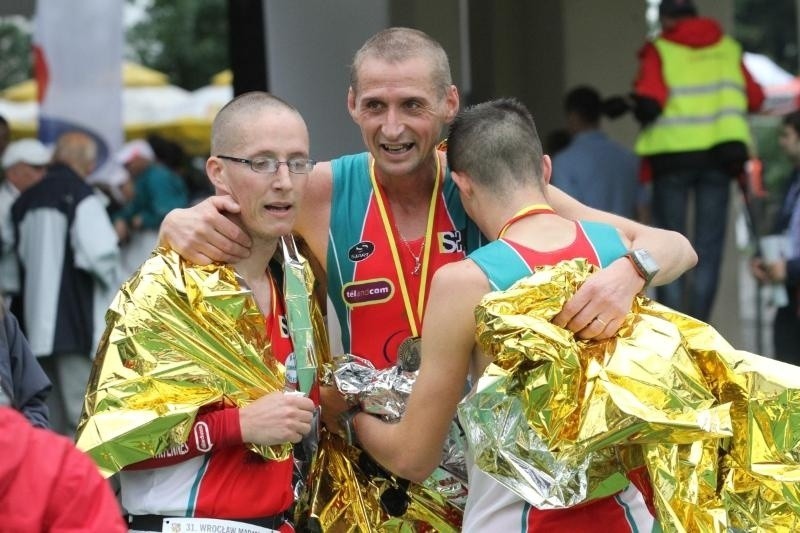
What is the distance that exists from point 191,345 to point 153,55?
2167 centimetres

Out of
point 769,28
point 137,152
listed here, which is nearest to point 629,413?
point 137,152

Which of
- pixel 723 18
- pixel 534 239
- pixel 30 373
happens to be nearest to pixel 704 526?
pixel 534 239

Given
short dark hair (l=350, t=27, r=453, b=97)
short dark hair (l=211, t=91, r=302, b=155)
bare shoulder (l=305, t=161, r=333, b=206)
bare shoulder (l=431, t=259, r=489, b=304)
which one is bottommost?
bare shoulder (l=431, t=259, r=489, b=304)

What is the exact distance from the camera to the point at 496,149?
3.60m

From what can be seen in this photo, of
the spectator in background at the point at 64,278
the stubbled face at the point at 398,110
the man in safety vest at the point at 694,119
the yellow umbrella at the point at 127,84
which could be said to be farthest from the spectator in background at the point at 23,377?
the yellow umbrella at the point at 127,84

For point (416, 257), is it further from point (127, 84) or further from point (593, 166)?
point (127, 84)

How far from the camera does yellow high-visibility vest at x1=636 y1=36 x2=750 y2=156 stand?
8766mm

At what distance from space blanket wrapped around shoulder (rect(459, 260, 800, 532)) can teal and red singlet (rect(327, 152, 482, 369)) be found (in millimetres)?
739

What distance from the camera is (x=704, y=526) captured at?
3.30m

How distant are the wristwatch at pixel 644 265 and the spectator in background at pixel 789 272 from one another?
481 centimetres

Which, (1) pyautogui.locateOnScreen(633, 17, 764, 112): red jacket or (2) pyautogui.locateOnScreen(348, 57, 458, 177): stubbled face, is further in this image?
(1) pyautogui.locateOnScreen(633, 17, 764, 112): red jacket

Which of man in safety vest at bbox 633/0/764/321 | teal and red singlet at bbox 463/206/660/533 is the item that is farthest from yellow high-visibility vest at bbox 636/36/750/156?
teal and red singlet at bbox 463/206/660/533

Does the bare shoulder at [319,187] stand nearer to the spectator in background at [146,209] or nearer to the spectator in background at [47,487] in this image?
the spectator in background at [47,487]

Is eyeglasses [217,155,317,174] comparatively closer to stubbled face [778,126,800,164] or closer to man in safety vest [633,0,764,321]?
man in safety vest [633,0,764,321]
